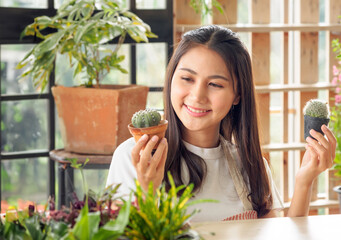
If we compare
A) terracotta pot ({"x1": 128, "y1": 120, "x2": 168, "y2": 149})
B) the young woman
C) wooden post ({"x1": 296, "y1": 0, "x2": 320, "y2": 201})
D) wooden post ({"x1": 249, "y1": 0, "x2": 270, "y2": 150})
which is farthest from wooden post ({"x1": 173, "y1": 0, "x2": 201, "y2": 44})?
terracotta pot ({"x1": 128, "y1": 120, "x2": 168, "y2": 149})

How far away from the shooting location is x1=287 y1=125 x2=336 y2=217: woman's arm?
179 cm

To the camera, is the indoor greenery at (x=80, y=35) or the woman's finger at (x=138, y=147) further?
the indoor greenery at (x=80, y=35)

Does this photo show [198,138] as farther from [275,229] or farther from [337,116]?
[337,116]

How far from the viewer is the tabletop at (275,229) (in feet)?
4.55

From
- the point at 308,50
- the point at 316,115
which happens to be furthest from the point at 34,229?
the point at 308,50

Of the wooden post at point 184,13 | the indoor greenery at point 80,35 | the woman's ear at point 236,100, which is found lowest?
the woman's ear at point 236,100

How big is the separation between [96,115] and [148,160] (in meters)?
1.40

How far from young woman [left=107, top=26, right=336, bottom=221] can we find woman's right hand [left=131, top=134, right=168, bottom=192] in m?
0.23

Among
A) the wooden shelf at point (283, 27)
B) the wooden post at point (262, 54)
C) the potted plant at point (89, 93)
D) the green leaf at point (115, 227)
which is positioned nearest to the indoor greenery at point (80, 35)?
the potted plant at point (89, 93)

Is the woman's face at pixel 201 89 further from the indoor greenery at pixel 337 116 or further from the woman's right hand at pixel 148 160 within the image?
the indoor greenery at pixel 337 116

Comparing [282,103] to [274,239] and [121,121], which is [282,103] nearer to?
[121,121]

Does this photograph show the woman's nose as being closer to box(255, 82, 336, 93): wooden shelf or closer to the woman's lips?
the woman's lips

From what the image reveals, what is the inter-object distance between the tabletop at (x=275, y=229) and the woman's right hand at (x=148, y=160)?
20 cm

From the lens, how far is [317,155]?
1.83 meters
